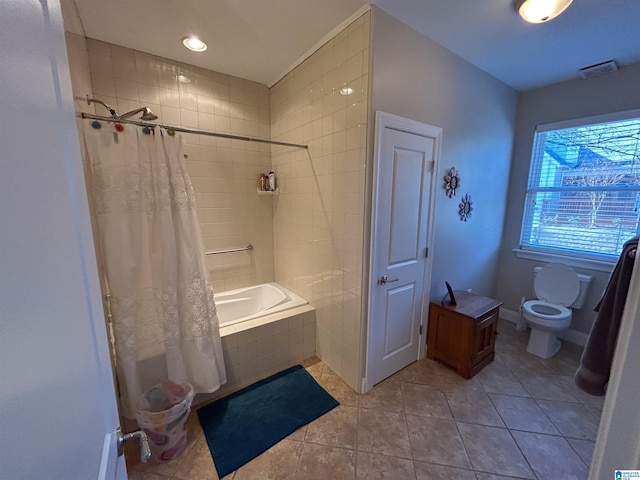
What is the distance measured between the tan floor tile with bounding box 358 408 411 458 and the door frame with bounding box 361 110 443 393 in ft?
0.72

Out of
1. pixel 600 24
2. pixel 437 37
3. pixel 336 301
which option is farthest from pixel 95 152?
pixel 600 24

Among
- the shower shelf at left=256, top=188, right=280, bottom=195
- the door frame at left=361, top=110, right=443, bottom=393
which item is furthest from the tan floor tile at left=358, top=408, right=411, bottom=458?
the shower shelf at left=256, top=188, right=280, bottom=195

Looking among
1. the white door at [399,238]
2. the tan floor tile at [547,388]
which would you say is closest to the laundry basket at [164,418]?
the white door at [399,238]

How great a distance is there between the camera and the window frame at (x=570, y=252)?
226cm

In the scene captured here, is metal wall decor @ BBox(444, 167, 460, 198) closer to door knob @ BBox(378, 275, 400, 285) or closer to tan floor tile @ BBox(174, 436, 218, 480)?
door knob @ BBox(378, 275, 400, 285)

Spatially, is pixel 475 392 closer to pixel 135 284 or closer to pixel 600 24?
pixel 135 284

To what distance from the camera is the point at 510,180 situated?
2908 millimetres

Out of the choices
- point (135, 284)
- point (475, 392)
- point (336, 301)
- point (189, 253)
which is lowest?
point (475, 392)

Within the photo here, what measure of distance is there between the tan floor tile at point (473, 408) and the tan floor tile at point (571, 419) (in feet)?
→ 1.22

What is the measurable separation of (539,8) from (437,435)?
8.68 ft

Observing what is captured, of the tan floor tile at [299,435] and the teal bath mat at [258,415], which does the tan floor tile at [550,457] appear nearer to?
the teal bath mat at [258,415]

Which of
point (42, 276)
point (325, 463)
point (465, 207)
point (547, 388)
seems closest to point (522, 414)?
point (547, 388)

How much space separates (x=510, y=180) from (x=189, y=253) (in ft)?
11.1

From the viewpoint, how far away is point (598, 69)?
2.18 metres
